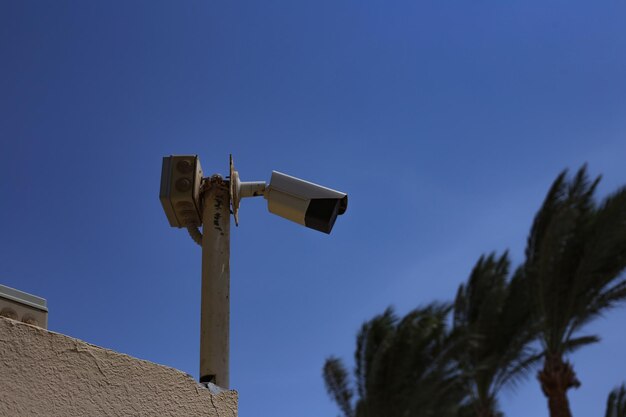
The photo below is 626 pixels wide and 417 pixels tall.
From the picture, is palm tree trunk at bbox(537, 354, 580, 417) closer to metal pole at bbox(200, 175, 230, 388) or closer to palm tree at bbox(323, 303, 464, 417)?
palm tree at bbox(323, 303, 464, 417)

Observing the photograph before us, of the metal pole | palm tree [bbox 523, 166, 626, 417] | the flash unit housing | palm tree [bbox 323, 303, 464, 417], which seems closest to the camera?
the metal pole

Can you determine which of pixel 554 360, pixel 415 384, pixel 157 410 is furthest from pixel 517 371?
pixel 157 410

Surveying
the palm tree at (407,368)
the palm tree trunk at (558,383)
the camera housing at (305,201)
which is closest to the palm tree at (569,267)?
the palm tree trunk at (558,383)

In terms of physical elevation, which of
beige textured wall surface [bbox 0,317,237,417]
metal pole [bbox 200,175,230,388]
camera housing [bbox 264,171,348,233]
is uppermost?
camera housing [bbox 264,171,348,233]

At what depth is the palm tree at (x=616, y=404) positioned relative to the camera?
14.9 m

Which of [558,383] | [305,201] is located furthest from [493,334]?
[305,201]

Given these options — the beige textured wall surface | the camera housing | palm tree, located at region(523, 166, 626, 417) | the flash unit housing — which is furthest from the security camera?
palm tree, located at region(523, 166, 626, 417)

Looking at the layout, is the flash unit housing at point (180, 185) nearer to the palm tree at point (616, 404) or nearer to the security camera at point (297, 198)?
the security camera at point (297, 198)

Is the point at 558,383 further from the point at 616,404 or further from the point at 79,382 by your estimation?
the point at 79,382

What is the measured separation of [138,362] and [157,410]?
0.18 m

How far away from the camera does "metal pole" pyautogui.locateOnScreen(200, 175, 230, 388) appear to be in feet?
10.9

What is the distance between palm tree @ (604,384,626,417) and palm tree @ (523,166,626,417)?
1430 millimetres

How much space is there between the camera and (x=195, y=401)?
2.92 metres

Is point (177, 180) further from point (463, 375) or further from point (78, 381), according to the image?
point (463, 375)
